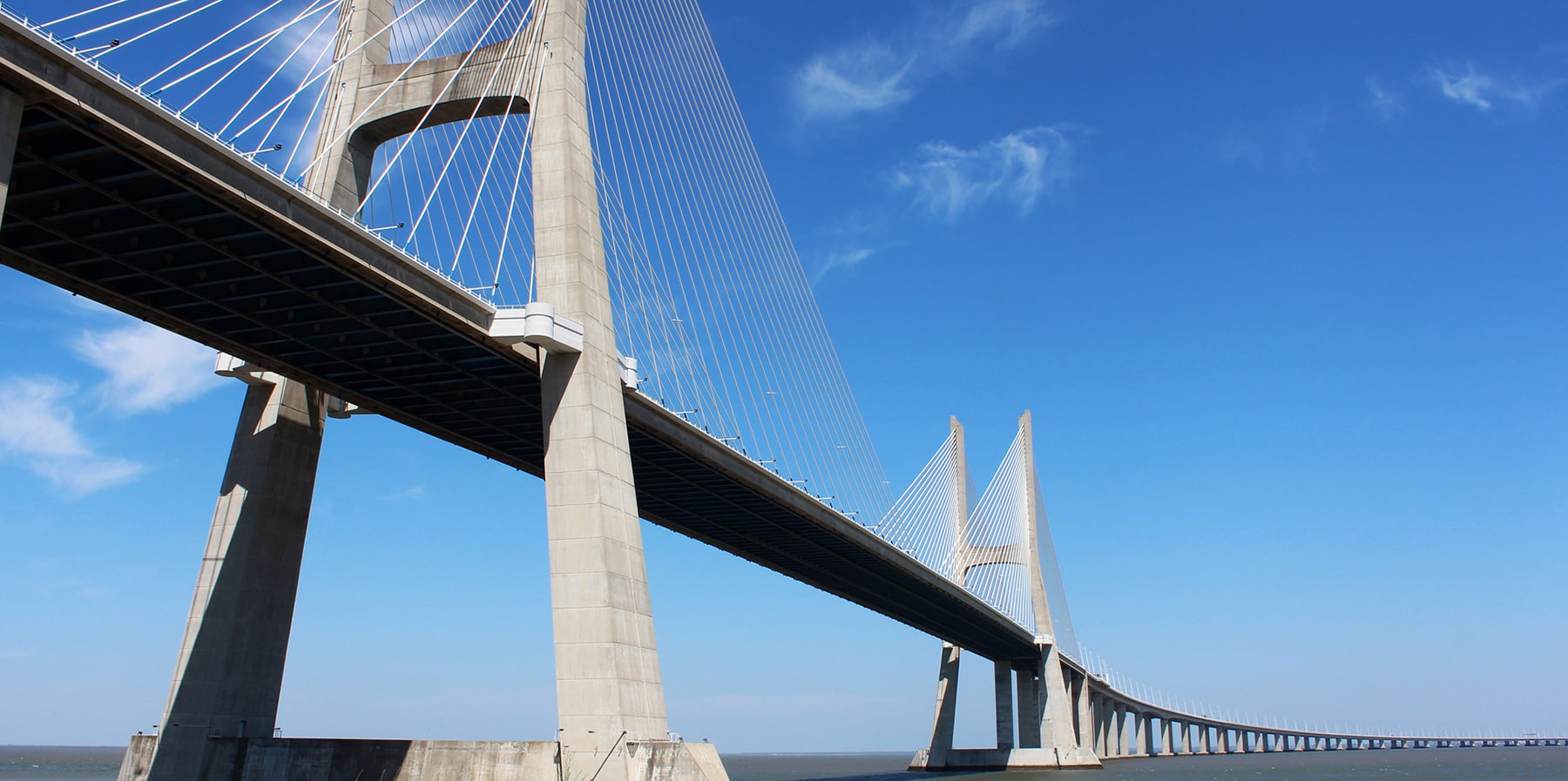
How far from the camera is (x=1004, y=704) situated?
3081 inches

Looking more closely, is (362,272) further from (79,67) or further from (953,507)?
(953,507)

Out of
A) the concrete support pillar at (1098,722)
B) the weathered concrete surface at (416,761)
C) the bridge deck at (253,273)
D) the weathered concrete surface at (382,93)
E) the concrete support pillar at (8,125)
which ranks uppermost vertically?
the weathered concrete surface at (382,93)

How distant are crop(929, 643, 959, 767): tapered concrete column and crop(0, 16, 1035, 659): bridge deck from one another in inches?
1734

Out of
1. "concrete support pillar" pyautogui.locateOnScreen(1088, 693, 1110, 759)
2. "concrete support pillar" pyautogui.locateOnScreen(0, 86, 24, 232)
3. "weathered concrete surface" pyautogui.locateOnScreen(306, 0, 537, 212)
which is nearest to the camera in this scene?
"concrete support pillar" pyautogui.locateOnScreen(0, 86, 24, 232)

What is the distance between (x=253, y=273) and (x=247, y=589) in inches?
308

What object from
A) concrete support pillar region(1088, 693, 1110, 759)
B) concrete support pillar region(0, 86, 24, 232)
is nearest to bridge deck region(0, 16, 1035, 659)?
concrete support pillar region(0, 86, 24, 232)

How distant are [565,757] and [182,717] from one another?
8.34 metres

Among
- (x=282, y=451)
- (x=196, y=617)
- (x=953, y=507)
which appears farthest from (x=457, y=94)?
(x=953, y=507)

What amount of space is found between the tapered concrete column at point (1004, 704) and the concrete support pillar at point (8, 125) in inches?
2767

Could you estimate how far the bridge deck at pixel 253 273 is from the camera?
16938mm

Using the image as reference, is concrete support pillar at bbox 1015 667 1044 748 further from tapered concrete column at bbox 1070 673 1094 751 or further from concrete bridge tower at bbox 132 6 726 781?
concrete bridge tower at bbox 132 6 726 781

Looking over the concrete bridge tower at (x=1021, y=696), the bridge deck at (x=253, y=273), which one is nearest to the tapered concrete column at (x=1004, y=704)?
the concrete bridge tower at (x=1021, y=696)

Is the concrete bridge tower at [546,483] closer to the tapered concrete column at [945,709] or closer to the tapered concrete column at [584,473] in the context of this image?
the tapered concrete column at [584,473]

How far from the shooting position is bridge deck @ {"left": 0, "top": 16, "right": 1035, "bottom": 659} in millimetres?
16938
